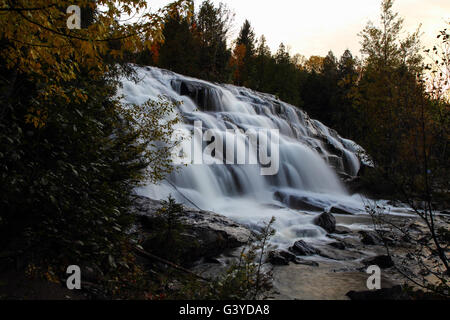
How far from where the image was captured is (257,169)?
1542 centimetres

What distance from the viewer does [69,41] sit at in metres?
3.26

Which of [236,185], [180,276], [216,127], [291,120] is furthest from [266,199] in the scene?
[291,120]

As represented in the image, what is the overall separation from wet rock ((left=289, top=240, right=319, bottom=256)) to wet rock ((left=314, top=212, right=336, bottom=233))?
7.38 ft

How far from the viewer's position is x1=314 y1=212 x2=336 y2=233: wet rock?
9.81m

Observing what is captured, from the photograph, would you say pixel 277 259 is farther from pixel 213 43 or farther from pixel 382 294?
pixel 213 43

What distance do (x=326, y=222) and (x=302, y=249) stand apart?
9.35 feet

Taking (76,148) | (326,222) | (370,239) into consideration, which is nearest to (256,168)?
(326,222)

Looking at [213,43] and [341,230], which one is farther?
[213,43]

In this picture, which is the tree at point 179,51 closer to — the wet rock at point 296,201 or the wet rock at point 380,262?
the wet rock at point 296,201

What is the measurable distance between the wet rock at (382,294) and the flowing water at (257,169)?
2.78 metres

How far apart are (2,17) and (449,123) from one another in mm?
5009

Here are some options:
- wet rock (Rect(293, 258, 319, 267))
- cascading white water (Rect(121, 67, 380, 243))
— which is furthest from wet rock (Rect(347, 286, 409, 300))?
cascading white water (Rect(121, 67, 380, 243))

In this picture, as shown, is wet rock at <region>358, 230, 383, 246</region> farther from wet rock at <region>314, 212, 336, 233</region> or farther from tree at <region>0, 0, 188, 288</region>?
tree at <region>0, 0, 188, 288</region>

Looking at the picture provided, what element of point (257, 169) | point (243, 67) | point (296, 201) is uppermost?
point (243, 67)
